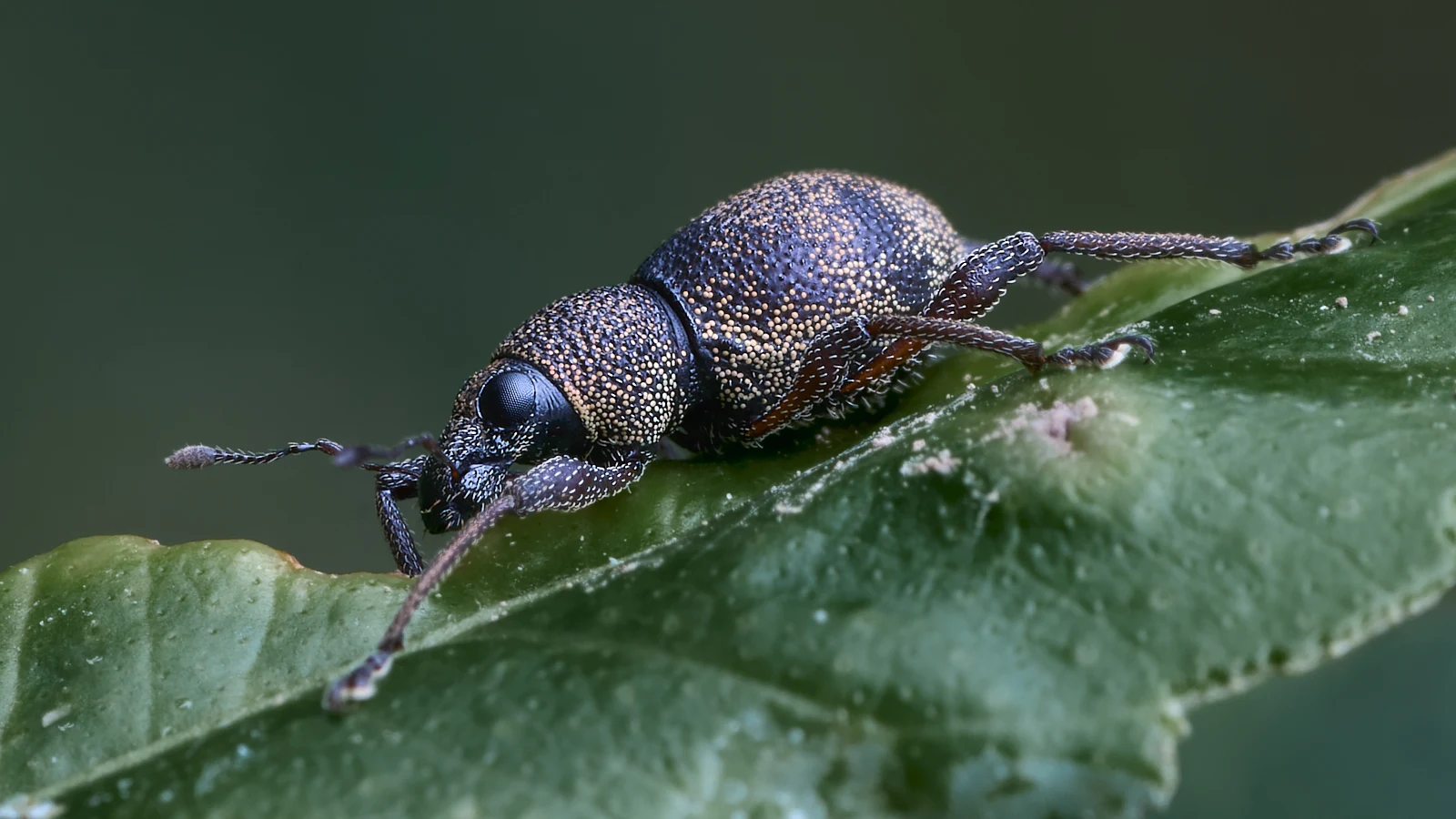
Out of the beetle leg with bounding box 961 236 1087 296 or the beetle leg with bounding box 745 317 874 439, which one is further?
the beetle leg with bounding box 961 236 1087 296

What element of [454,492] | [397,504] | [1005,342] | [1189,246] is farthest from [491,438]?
[1189,246]

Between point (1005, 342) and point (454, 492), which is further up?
point (1005, 342)

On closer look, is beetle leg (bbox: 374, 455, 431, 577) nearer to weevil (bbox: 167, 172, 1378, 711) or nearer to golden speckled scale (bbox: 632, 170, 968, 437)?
weevil (bbox: 167, 172, 1378, 711)

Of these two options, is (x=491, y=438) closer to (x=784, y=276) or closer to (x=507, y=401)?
(x=507, y=401)

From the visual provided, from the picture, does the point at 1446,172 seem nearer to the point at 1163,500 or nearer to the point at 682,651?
the point at 1163,500

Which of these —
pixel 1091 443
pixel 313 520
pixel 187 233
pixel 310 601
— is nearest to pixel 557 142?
pixel 187 233

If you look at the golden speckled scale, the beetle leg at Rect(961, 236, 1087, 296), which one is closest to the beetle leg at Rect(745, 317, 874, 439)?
the golden speckled scale
